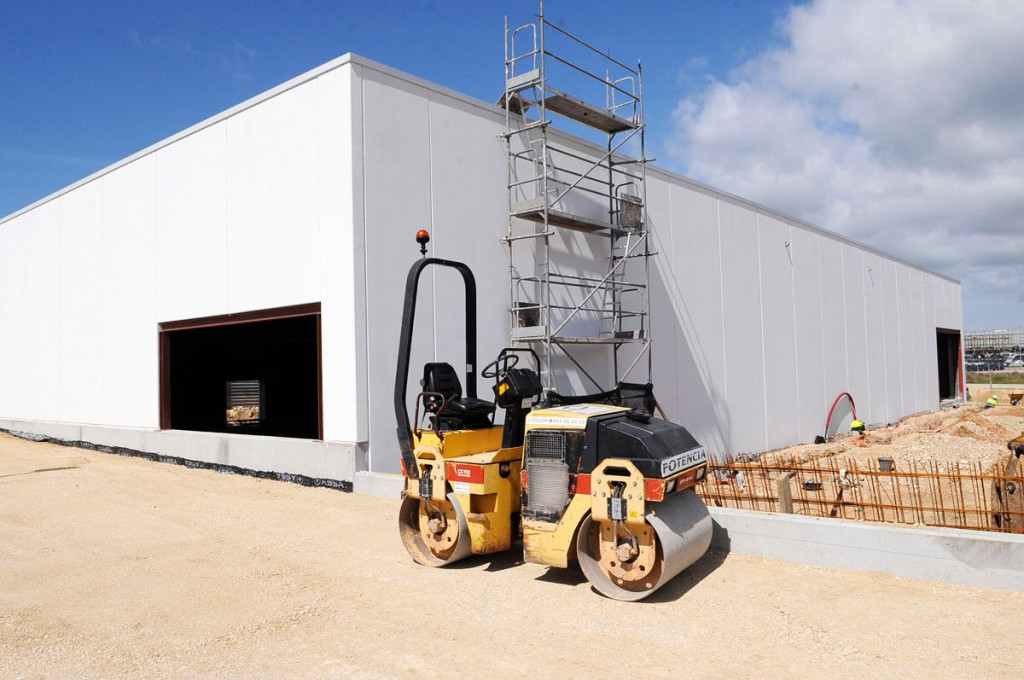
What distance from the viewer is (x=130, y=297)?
17.6m

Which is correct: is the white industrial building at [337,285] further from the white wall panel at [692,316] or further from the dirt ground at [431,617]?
the dirt ground at [431,617]

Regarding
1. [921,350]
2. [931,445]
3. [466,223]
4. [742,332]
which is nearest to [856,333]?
[742,332]

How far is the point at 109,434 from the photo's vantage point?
17.6m

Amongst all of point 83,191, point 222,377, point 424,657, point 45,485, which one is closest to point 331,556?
point 424,657

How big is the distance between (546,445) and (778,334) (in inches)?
714

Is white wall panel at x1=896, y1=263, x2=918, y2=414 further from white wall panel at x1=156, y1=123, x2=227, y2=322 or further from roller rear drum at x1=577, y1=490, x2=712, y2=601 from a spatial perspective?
roller rear drum at x1=577, y1=490, x2=712, y2=601

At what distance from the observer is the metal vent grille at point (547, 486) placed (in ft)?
21.5

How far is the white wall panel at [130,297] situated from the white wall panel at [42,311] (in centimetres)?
313

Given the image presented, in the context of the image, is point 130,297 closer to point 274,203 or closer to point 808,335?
point 274,203

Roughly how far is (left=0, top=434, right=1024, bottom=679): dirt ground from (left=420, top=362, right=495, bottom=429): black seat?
1.40 meters

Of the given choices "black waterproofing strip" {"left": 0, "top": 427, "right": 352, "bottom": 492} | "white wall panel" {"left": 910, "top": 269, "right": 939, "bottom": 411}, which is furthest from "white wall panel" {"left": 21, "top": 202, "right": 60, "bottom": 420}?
"white wall panel" {"left": 910, "top": 269, "right": 939, "bottom": 411}

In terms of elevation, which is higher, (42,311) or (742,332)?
(42,311)

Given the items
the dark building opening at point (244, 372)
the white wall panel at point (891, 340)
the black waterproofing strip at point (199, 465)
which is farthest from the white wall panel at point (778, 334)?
the black waterproofing strip at point (199, 465)

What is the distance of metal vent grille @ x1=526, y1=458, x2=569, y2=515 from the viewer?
6543 millimetres
